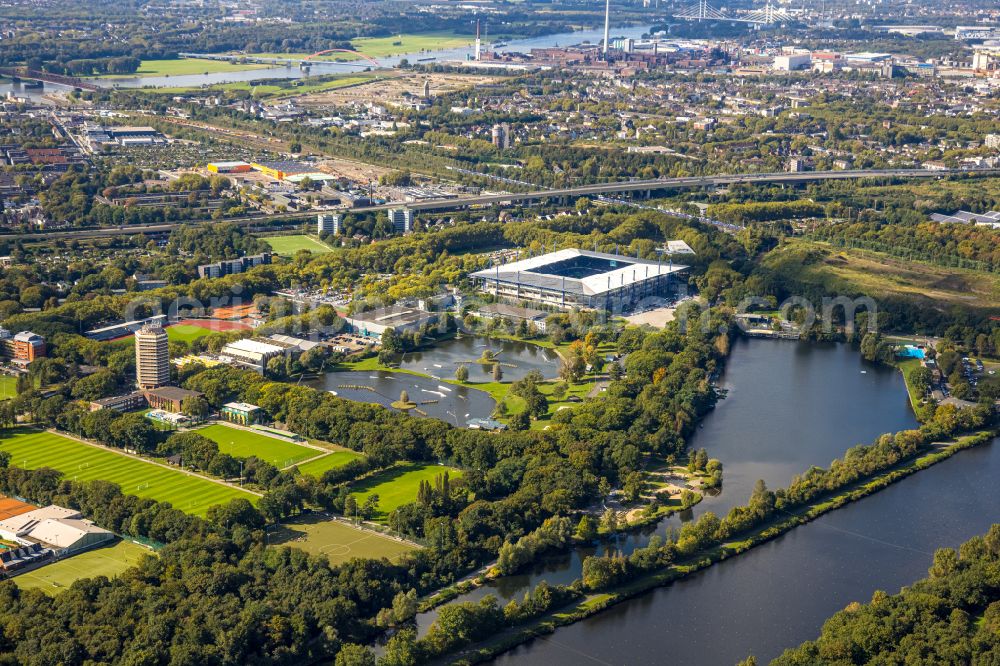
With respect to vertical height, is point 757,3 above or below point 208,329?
above

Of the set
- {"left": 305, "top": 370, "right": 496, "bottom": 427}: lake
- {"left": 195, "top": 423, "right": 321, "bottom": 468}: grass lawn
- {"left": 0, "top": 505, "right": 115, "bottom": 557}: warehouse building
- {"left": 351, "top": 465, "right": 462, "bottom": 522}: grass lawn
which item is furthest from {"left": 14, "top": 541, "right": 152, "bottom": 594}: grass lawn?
{"left": 305, "top": 370, "right": 496, "bottom": 427}: lake

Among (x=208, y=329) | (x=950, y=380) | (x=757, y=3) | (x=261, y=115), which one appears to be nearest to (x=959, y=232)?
A: (x=950, y=380)

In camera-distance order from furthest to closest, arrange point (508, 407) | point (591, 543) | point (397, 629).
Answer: point (508, 407) < point (591, 543) < point (397, 629)

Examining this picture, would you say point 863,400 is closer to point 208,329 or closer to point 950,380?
point 950,380

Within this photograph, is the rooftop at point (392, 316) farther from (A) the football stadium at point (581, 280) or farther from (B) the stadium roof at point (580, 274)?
(B) the stadium roof at point (580, 274)

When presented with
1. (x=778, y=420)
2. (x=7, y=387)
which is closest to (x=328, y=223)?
(x=7, y=387)
